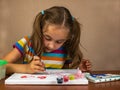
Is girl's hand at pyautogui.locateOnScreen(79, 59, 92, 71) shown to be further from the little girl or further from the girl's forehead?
the girl's forehead

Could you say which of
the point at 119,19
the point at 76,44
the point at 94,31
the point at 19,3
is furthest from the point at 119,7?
the point at 19,3

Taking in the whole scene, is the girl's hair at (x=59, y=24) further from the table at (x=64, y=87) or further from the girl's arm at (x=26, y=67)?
the table at (x=64, y=87)

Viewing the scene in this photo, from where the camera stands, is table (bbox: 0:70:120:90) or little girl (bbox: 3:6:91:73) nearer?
table (bbox: 0:70:120:90)

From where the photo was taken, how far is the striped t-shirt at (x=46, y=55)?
4.00ft

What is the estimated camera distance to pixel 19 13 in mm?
1303

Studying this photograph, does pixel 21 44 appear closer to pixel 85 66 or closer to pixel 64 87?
pixel 85 66

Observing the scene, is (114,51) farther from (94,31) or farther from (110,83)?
(110,83)

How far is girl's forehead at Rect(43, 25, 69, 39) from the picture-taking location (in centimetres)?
105

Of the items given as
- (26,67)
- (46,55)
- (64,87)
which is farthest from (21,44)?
(64,87)

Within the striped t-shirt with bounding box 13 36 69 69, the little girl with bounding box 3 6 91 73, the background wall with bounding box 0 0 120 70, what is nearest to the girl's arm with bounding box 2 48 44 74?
the little girl with bounding box 3 6 91 73

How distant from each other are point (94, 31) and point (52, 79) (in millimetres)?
571

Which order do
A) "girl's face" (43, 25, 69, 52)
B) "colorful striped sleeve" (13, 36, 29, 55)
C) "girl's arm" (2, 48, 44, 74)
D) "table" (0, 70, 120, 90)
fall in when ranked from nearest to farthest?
1. "table" (0, 70, 120, 90)
2. "girl's arm" (2, 48, 44, 74)
3. "girl's face" (43, 25, 69, 52)
4. "colorful striped sleeve" (13, 36, 29, 55)

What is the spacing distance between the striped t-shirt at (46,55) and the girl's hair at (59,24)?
2.2 inches

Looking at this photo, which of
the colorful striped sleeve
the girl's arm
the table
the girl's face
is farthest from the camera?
the colorful striped sleeve
